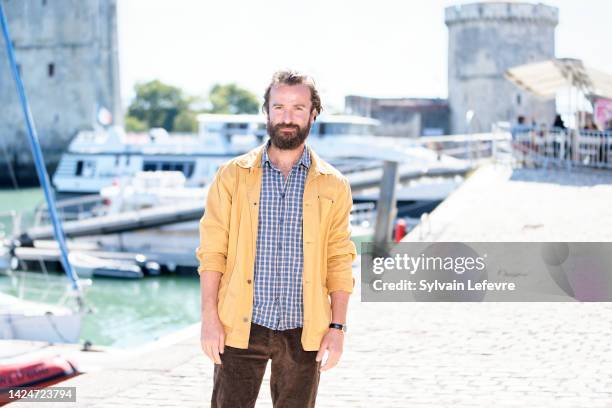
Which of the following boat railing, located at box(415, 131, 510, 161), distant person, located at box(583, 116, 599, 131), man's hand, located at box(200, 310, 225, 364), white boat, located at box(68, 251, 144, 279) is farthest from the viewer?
boat railing, located at box(415, 131, 510, 161)

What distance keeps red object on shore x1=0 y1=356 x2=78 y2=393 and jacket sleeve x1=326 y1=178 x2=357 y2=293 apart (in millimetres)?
4124

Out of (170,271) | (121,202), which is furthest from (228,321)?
(121,202)

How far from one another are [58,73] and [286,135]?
4899 cm

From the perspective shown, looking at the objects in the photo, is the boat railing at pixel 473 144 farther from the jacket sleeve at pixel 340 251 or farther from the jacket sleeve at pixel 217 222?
the jacket sleeve at pixel 217 222

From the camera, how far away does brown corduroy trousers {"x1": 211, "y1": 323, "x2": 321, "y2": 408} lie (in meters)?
3.04

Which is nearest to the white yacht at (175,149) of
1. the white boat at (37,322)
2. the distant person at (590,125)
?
the distant person at (590,125)

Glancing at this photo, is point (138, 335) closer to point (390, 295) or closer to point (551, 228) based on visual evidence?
point (551, 228)

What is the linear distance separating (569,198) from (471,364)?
9196 millimetres

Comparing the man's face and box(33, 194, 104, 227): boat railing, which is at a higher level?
the man's face

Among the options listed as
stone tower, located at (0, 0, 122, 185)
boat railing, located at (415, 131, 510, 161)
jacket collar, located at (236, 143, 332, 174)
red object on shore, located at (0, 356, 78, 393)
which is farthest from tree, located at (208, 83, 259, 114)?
jacket collar, located at (236, 143, 332, 174)

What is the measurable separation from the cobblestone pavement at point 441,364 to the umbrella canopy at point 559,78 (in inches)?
510

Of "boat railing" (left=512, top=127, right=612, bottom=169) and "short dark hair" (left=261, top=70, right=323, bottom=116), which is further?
"boat railing" (left=512, top=127, right=612, bottom=169)

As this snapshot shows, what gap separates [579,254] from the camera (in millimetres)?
8773

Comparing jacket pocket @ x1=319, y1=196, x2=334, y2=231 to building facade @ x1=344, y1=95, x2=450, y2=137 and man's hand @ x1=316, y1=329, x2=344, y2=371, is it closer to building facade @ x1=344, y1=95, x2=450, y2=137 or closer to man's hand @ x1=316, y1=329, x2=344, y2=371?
man's hand @ x1=316, y1=329, x2=344, y2=371
